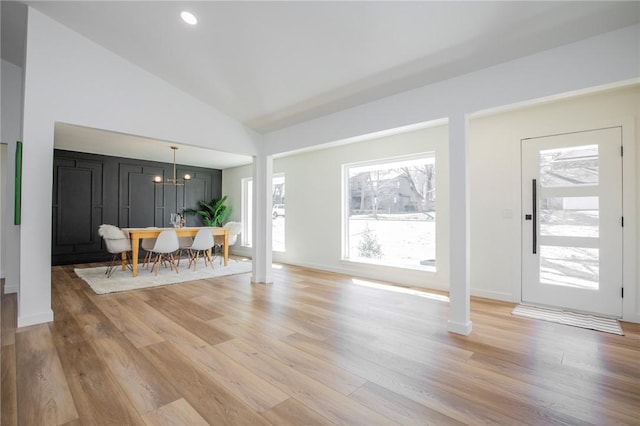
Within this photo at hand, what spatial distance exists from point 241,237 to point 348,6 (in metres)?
6.73

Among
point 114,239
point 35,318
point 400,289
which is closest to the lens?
point 35,318

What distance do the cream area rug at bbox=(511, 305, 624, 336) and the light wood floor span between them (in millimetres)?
129

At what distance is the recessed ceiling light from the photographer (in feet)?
9.02

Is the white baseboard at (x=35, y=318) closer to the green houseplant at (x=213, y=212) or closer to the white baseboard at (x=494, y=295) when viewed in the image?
the white baseboard at (x=494, y=295)

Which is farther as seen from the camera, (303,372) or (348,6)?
(348,6)

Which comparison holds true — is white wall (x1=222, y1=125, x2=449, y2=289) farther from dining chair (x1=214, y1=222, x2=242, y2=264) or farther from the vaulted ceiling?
the vaulted ceiling

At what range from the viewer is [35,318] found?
294cm

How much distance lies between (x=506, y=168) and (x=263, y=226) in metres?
3.46

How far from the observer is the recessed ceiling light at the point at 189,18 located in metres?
2.75

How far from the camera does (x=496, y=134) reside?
3902mm

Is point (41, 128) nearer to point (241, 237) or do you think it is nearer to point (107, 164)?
point (107, 164)

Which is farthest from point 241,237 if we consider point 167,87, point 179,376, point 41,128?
point 179,376

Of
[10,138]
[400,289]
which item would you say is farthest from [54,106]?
[400,289]

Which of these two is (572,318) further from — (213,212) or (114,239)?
(213,212)
